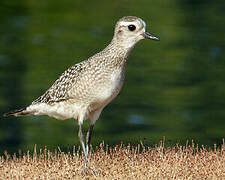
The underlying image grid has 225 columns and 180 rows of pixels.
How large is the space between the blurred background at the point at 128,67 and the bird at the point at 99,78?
11.6 metres

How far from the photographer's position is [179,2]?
53.2 m

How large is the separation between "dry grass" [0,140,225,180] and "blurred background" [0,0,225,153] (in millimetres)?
11317

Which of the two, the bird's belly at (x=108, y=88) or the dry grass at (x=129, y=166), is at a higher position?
the bird's belly at (x=108, y=88)

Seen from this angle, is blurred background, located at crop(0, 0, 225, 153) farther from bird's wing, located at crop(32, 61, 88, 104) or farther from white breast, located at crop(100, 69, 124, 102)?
white breast, located at crop(100, 69, 124, 102)

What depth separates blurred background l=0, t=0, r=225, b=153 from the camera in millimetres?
25719

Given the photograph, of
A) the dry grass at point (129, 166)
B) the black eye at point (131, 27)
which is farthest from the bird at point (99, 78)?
the dry grass at point (129, 166)

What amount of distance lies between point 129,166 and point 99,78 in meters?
1.38

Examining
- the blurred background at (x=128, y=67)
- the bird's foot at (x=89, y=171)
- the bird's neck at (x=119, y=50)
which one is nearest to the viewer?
the bird's foot at (x=89, y=171)

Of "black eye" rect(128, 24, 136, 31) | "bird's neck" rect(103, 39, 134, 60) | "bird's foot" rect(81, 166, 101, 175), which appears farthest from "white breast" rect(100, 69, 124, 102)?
"bird's foot" rect(81, 166, 101, 175)

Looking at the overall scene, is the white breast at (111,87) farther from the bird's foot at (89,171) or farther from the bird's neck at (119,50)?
the bird's foot at (89,171)

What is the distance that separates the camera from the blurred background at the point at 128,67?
25719mm

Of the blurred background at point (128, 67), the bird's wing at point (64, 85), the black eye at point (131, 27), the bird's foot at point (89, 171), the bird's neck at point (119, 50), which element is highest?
the black eye at point (131, 27)

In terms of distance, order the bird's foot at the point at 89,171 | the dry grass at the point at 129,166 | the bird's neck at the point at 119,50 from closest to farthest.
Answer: the dry grass at the point at 129,166 → the bird's foot at the point at 89,171 → the bird's neck at the point at 119,50

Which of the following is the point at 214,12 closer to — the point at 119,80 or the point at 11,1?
the point at 11,1
